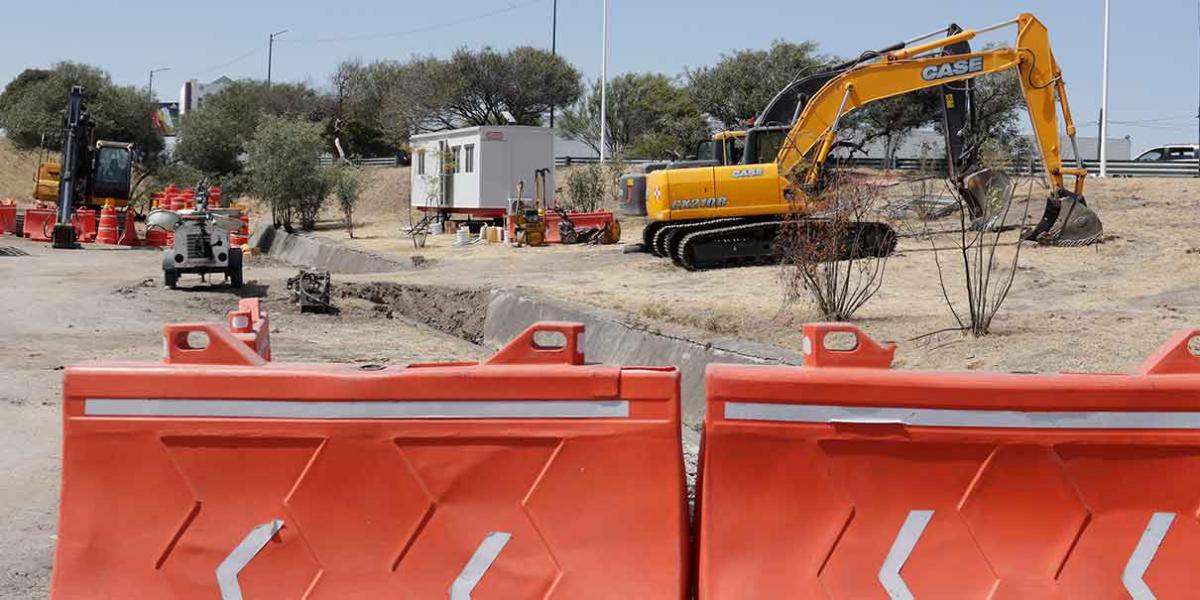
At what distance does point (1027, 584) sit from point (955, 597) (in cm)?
23

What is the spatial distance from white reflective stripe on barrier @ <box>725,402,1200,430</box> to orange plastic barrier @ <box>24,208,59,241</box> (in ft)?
118

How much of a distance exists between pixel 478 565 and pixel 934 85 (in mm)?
18749

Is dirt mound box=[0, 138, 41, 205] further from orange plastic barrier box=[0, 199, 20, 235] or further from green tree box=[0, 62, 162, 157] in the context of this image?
orange plastic barrier box=[0, 199, 20, 235]

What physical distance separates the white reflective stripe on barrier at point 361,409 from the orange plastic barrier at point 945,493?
42cm

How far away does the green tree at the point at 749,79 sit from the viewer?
6069 centimetres

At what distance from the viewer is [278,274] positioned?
25984 mm

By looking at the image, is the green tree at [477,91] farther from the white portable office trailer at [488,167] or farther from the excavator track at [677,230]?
the excavator track at [677,230]

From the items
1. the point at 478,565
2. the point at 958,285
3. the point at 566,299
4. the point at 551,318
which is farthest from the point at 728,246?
the point at 478,565

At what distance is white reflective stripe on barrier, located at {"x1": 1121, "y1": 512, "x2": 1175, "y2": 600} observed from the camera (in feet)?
13.3

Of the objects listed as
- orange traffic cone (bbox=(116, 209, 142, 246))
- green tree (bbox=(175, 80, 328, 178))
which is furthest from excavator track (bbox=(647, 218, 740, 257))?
green tree (bbox=(175, 80, 328, 178))

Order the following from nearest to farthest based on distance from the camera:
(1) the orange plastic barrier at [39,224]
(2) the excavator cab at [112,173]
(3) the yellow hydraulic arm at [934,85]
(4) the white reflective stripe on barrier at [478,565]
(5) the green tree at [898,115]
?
(4) the white reflective stripe on barrier at [478,565], (3) the yellow hydraulic arm at [934,85], (1) the orange plastic barrier at [39,224], (2) the excavator cab at [112,173], (5) the green tree at [898,115]

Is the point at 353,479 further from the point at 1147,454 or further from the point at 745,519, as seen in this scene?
the point at 1147,454

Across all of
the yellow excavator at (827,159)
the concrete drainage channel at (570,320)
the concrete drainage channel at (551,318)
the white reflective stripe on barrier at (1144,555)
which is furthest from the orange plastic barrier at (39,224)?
the white reflective stripe on barrier at (1144,555)

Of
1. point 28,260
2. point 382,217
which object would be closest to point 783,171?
point 28,260
